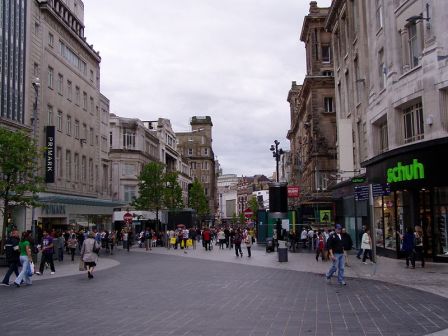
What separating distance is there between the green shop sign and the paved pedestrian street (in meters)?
7.42

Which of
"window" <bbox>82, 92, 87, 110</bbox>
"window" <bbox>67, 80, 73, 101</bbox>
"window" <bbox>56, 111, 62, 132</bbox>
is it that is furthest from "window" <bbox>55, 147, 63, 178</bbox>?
"window" <bbox>82, 92, 87, 110</bbox>

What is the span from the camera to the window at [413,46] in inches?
955

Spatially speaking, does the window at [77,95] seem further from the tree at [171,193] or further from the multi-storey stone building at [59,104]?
the tree at [171,193]

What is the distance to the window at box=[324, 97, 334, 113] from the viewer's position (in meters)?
55.0

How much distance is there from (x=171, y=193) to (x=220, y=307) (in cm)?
5112

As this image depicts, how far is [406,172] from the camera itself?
2395 cm

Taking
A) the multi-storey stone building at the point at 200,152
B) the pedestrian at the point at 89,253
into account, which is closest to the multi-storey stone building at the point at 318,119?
the pedestrian at the point at 89,253

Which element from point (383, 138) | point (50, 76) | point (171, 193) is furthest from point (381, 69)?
point (171, 193)

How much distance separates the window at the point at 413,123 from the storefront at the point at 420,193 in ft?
3.86

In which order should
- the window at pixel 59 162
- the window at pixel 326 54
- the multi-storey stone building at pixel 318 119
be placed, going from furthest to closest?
the window at pixel 326 54
the multi-storey stone building at pixel 318 119
the window at pixel 59 162

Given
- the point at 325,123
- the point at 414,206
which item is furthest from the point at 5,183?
the point at 325,123

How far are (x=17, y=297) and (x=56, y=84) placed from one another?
34102mm

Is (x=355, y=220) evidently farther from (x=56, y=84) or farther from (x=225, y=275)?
(x=56, y=84)

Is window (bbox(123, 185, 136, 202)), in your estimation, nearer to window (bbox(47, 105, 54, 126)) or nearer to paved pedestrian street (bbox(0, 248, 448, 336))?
window (bbox(47, 105, 54, 126))
